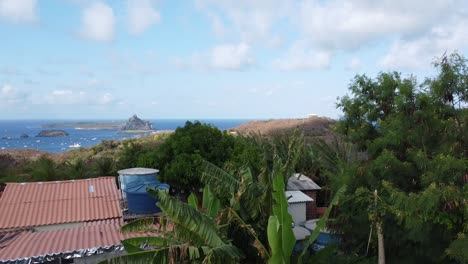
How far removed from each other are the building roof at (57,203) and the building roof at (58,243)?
0.95 metres

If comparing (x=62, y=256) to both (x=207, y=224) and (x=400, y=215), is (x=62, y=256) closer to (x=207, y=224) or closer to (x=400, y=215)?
(x=207, y=224)

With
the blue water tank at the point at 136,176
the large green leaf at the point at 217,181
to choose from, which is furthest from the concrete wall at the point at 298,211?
the large green leaf at the point at 217,181

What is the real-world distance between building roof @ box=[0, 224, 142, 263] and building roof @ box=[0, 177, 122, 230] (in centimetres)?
95

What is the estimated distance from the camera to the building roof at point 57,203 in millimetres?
11680

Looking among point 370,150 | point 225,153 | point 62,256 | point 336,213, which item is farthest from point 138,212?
point 370,150

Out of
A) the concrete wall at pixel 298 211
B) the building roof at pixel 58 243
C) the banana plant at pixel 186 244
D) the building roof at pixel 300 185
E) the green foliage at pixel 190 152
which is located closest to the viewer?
the banana plant at pixel 186 244

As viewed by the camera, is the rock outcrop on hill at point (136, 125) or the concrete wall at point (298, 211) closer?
the concrete wall at point (298, 211)

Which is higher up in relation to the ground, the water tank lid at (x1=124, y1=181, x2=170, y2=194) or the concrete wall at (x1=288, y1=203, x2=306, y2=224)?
the water tank lid at (x1=124, y1=181, x2=170, y2=194)

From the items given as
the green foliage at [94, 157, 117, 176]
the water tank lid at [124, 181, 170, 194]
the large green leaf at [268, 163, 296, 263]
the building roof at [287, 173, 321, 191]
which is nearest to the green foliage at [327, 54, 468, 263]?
the large green leaf at [268, 163, 296, 263]

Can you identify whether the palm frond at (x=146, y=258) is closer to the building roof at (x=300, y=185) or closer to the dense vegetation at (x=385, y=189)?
the dense vegetation at (x=385, y=189)

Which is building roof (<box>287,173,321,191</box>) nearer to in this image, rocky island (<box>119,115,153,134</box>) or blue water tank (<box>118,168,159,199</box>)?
blue water tank (<box>118,168,159,199</box>)

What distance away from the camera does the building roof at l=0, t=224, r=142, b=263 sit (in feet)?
27.9

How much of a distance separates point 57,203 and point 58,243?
3.80 metres

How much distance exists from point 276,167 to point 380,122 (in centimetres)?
316
